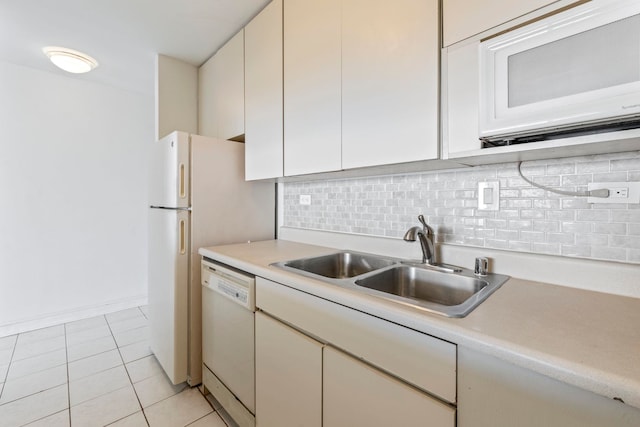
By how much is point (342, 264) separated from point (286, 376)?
690 mm

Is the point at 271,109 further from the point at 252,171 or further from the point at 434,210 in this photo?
the point at 434,210

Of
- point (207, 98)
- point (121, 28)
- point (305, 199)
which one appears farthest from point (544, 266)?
point (121, 28)

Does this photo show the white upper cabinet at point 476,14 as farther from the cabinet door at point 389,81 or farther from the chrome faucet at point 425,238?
the chrome faucet at point 425,238

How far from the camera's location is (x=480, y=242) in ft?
4.05

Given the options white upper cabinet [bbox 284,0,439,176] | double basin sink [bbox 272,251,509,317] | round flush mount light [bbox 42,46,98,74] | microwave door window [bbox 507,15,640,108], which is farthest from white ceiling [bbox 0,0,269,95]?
double basin sink [bbox 272,251,509,317]

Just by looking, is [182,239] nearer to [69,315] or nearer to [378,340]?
[378,340]

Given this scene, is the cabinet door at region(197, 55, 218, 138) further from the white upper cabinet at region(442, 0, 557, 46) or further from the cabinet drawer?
the white upper cabinet at region(442, 0, 557, 46)

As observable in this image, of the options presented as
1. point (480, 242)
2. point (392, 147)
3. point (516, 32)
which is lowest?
point (480, 242)

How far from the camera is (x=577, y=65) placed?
29.0 inches

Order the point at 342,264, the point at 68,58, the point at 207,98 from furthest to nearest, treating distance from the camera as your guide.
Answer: the point at 207,98, the point at 68,58, the point at 342,264

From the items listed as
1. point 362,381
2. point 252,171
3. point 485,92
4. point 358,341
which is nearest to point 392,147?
point 485,92

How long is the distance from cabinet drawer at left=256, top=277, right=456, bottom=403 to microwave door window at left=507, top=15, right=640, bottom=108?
2.42 ft

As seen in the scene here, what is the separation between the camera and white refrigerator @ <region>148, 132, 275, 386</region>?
1.79 meters

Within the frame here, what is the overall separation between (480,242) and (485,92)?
0.64m
